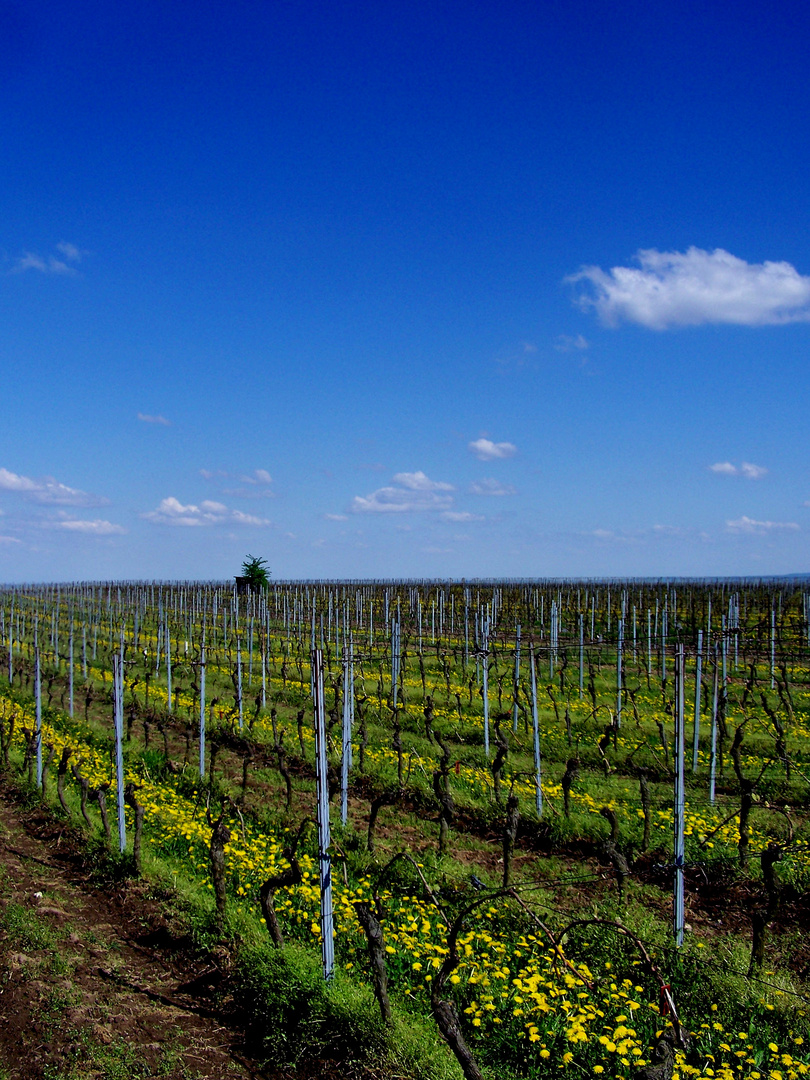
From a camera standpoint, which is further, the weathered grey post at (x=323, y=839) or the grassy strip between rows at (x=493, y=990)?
the weathered grey post at (x=323, y=839)

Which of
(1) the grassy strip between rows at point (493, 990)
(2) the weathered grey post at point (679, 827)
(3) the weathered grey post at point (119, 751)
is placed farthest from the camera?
(3) the weathered grey post at point (119, 751)

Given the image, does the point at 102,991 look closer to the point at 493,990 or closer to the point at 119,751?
the point at 493,990

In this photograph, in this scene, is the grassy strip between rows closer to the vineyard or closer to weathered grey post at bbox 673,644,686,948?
the vineyard

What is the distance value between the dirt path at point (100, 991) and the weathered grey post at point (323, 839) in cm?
105

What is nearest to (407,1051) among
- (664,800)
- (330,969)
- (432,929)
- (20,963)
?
(330,969)

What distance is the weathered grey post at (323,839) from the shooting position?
675 centimetres

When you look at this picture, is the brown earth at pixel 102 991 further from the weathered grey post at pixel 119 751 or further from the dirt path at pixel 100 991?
the weathered grey post at pixel 119 751

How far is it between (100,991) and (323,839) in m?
2.54

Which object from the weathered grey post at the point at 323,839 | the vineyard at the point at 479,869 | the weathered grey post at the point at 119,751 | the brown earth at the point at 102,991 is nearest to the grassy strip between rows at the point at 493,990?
the vineyard at the point at 479,869

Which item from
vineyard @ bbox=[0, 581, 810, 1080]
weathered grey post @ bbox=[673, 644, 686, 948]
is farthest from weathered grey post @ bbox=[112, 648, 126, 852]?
weathered grey post @ bbox=[673, 644, 686, 948]

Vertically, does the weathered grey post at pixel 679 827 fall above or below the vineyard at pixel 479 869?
above

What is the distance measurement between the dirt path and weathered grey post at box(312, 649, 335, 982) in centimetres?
105

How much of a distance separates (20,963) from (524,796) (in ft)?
27.7

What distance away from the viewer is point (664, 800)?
12.7 meters
